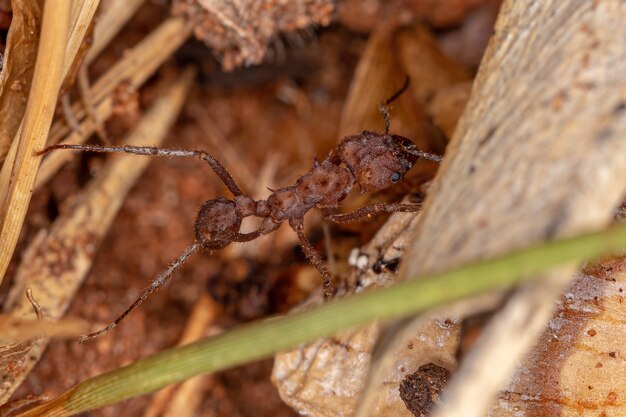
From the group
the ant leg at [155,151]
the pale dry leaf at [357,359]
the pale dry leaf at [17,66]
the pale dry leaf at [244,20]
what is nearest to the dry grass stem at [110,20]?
the pale dry leaf at [244,20]

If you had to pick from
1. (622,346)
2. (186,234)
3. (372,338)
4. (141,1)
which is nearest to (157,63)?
(141,1)

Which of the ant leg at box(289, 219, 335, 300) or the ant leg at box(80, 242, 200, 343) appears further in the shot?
the ant leg at box(80, 242, 200, 343)

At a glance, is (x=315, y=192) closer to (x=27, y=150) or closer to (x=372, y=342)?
(x=372, y=342)

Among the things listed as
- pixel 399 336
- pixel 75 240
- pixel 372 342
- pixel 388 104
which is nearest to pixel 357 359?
pixel 372 342

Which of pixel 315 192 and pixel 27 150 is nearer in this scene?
→ pixel 27 150

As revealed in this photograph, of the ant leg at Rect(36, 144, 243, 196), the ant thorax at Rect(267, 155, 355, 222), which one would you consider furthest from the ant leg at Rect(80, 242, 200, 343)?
the ant thorax at Rect(267, 155, 355, 222)

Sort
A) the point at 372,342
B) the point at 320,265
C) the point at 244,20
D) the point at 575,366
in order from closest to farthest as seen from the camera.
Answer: the point at 575,366 → the point at 372,342 → the point at 320,265 → the point at 244,20

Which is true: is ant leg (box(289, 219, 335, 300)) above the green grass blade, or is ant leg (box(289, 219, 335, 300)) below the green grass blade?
above

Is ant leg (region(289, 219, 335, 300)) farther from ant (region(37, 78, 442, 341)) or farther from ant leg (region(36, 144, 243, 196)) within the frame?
ant leg (region(36, 144, 243, 196))
